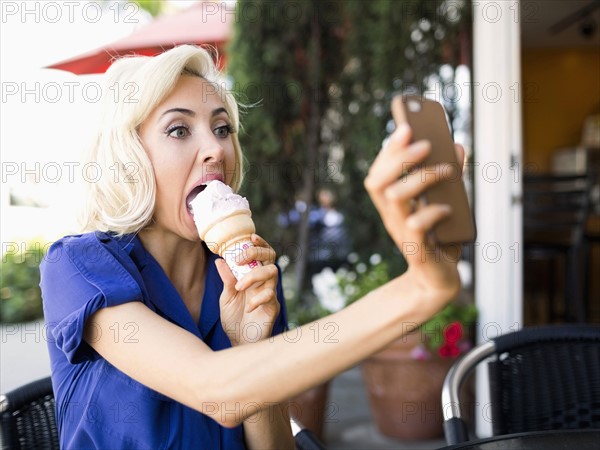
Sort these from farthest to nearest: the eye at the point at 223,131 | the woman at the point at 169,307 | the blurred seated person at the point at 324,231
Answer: the blurred seated person at the point at 324,231
the eye at the point at 223,131
the woman at the point at 169,307

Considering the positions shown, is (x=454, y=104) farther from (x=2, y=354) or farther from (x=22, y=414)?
(x=22, y=414)

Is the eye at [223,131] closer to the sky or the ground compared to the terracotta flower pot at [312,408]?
closer to the sky

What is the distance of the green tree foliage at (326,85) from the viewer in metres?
4.78

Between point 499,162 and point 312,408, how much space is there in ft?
5.15

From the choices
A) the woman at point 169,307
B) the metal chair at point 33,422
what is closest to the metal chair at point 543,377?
the metal chair at point 33,422

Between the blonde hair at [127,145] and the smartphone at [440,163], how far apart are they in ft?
2.63

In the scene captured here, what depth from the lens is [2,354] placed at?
3693mm

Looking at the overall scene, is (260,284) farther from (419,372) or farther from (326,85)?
(326,85)

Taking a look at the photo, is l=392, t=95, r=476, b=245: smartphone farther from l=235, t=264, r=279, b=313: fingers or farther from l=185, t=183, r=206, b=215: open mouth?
l=185, t=183, r=206, b=215: open mouth

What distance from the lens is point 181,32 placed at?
478 centimetres

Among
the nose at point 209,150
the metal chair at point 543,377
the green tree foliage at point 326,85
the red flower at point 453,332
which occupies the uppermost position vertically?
the green tree foliage at point 326,85

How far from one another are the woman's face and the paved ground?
194 cm

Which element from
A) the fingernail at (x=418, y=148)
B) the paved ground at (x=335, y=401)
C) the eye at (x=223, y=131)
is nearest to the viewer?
the fingernail at (x=418, y=148)

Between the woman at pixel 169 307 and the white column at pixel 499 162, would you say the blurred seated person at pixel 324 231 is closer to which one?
the white column at pixel 499 162
